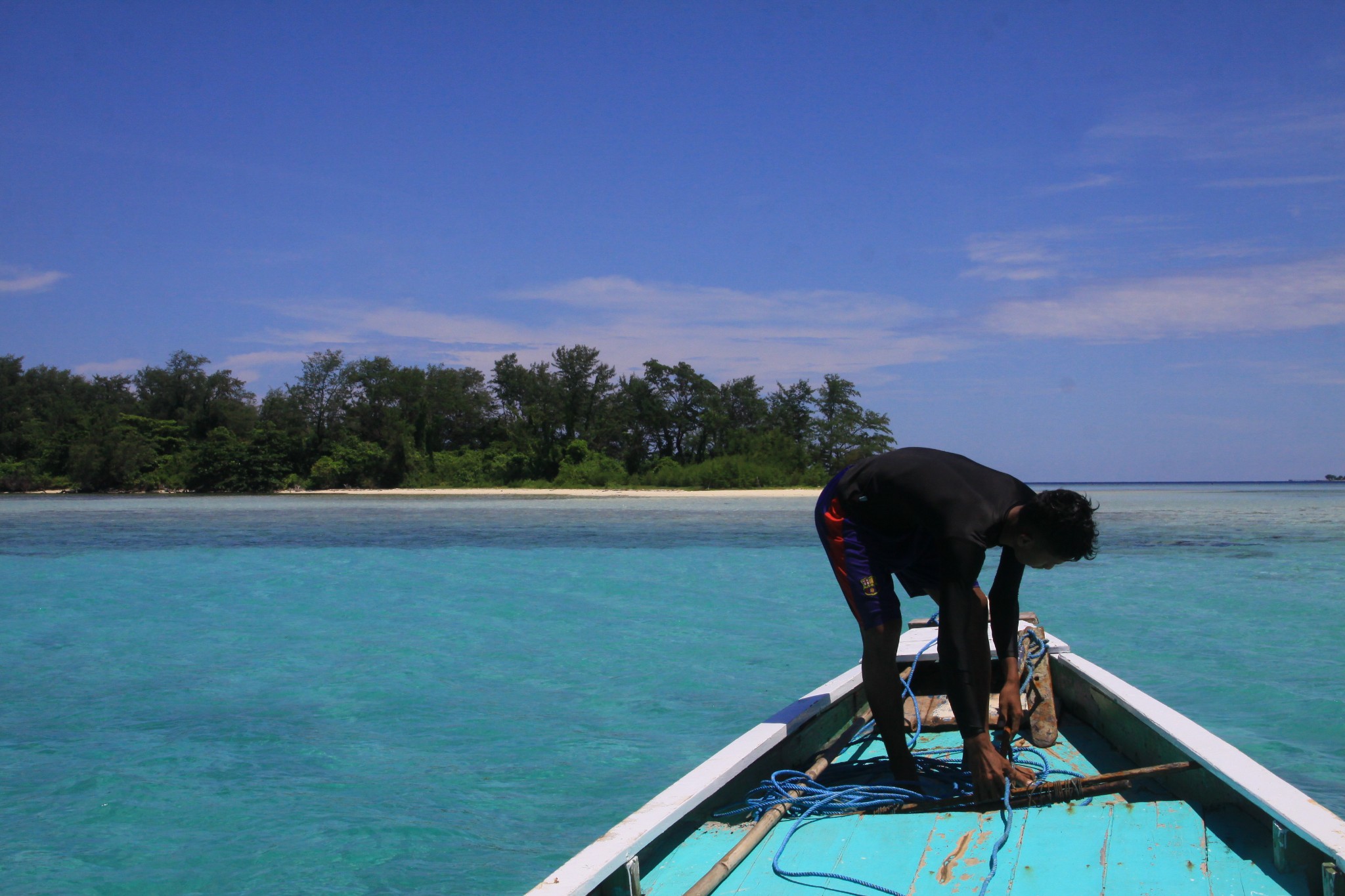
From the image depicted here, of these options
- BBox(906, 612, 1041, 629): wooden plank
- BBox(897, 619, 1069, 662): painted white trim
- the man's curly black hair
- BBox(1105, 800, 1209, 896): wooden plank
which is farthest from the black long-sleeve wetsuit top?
BBox(906, 612, 1041, 629): wooden plank

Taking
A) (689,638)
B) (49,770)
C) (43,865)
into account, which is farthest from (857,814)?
(689,638)

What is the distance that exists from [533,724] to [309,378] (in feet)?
181

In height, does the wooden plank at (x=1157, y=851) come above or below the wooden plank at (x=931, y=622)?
below

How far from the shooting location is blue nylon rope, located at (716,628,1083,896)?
250 cm

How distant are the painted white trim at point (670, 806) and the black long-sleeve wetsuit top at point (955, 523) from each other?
2.32ft

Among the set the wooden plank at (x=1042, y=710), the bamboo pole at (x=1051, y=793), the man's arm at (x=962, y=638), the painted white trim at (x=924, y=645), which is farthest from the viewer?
the painted white trim at (x=924, y=645)

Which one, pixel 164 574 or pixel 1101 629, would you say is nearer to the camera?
pixel 1101 629

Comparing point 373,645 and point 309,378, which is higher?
→ point 309,378

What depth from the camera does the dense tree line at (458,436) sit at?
54.4m

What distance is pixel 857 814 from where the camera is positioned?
295 centimetres

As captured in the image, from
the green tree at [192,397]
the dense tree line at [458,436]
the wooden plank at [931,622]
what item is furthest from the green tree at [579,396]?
the wooden plank at [931,622]

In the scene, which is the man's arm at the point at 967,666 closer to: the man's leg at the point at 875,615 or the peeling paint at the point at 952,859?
the peeling paint at the point at 952,859

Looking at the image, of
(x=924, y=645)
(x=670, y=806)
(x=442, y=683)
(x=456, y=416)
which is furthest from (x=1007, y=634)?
(x=456, y=416)

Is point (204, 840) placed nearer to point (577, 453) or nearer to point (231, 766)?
point (231, 766)
